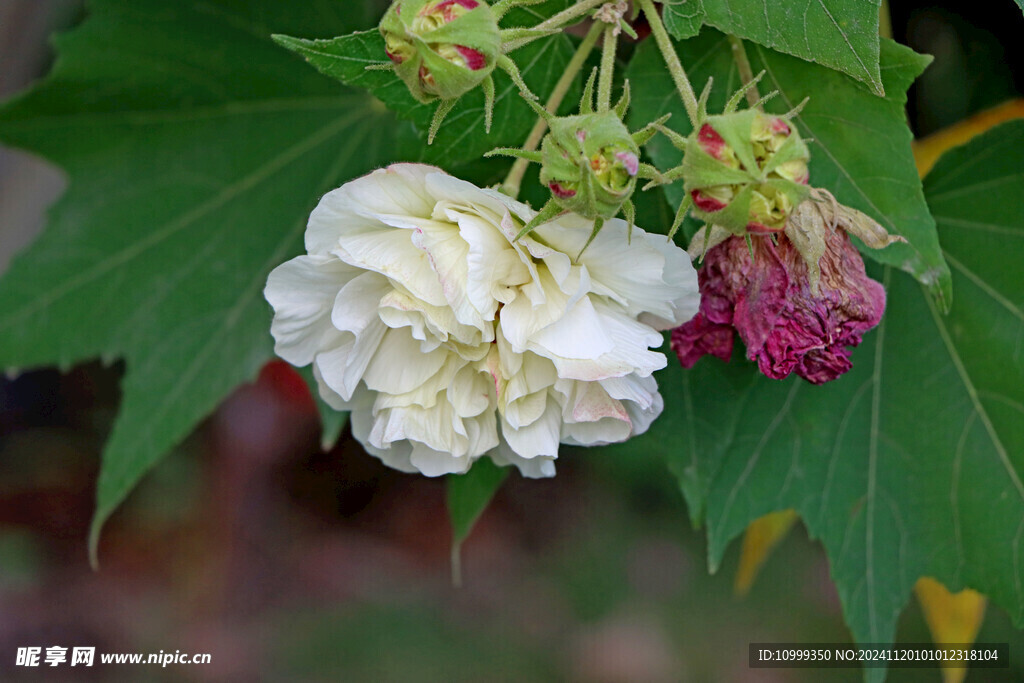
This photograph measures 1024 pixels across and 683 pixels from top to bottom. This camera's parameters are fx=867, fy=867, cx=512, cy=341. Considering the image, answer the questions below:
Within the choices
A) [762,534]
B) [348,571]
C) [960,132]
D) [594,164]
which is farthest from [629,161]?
[348,571]

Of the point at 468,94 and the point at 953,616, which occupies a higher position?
the point at 468,94

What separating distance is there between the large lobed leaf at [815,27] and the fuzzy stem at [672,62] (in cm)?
3

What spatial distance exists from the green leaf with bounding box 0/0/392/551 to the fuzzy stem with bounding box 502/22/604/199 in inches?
15.4

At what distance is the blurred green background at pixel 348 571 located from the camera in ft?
6.12

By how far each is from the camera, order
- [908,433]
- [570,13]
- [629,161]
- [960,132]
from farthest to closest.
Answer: [960,132]
[908,433]
[570,13]
[629,161]

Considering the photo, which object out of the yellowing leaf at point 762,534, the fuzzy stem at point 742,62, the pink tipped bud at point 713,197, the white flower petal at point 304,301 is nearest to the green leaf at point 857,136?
the fuzzy stem at point 742,62

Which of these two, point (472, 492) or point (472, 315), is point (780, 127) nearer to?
point (472, 315)

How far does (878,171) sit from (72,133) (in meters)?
0.88

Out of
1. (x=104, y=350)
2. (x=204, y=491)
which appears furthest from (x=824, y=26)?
(x=204, y=491)

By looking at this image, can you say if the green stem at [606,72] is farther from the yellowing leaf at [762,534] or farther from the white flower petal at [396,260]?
the yellowing leaf at [762,534]

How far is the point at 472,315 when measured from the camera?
0.52 m

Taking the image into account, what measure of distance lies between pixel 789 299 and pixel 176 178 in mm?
748

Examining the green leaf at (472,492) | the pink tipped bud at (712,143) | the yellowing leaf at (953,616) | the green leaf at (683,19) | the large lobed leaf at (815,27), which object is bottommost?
the yellowing leaf at (953,616)

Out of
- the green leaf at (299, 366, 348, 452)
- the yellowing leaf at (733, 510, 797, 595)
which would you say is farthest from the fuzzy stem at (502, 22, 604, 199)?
the yellowing leaf at (733, 510, 797, 595)
